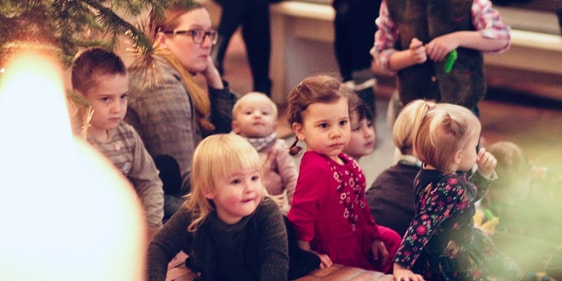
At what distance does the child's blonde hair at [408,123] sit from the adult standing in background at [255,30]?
7.90 feet

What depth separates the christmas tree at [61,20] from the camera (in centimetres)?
242

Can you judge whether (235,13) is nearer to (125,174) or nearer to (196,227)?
(125,174)

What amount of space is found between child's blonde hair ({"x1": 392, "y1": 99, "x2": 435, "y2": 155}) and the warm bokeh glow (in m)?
0.85

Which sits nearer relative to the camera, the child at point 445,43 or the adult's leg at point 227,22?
the child at point 445,43

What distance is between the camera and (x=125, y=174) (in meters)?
2.94

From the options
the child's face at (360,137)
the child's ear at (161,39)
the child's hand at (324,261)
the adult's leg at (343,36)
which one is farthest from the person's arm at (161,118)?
the adult's leg at (343,36)

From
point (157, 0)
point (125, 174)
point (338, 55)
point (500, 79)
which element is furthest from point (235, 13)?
point (157, 0)

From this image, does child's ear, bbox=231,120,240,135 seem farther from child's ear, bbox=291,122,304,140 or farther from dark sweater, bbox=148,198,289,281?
dark sweater, bbox=148,198,289,281

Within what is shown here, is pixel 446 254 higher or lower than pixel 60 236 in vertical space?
lower

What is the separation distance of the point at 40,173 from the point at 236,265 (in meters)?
0.55

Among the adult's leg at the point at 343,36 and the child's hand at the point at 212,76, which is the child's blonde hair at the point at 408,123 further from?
the adult's leg at the point at 343,36

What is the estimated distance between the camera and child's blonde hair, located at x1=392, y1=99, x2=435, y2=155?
2.70 meters

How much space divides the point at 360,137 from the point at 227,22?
230 centimetres

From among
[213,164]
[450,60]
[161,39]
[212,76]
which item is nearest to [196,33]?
[161,39]
